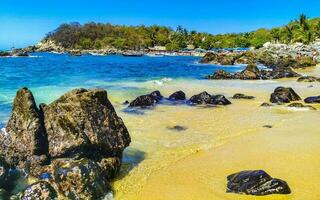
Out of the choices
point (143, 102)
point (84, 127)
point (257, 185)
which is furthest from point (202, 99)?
point (257, 185)

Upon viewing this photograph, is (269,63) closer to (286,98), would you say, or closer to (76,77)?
(76,77)

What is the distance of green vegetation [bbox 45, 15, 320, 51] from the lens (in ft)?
553

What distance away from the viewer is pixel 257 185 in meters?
10.6

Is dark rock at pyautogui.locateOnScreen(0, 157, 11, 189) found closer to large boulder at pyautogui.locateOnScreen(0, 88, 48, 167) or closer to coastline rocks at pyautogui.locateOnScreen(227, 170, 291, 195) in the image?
large boulder at pyautogui.locateOnScreen(0, 88, 48, 167)

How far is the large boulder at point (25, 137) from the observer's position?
40.0ft

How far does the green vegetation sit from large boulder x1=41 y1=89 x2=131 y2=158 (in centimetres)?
14455

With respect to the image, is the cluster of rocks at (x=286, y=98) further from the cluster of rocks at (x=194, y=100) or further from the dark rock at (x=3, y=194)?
the dark rock at (x=3, y=194)

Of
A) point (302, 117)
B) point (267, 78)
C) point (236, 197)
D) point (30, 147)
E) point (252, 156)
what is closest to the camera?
point (236, 197)

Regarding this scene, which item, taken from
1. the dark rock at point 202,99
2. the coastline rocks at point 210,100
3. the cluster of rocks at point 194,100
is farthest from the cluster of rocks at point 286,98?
the dark rock at point 202,99

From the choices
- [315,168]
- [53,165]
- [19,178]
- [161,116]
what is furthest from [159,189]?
[161,116]

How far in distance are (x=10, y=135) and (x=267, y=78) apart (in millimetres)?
36535

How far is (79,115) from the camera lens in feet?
40.9

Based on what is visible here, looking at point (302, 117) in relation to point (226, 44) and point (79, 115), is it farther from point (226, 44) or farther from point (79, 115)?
point (226, 44)

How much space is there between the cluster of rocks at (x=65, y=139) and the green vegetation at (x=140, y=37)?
145 m
